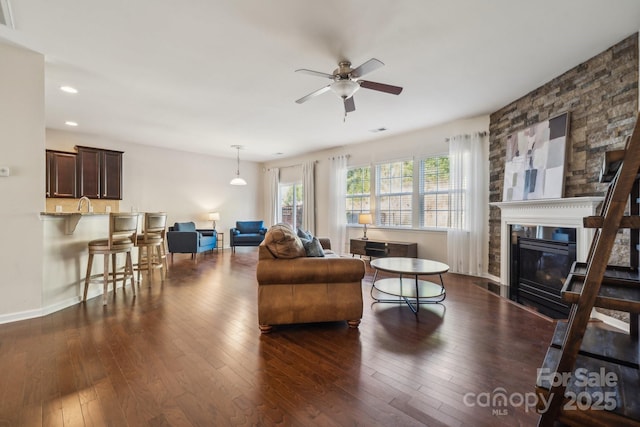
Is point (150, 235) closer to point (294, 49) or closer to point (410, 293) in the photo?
point (294, 49)

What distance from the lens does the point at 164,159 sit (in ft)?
23.1

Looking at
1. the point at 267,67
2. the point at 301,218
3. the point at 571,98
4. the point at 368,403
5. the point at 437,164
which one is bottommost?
the point at 368,403

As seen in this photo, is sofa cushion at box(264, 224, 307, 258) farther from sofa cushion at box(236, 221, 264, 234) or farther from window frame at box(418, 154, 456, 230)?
sofa cushion at box(236, 221, 264, 234)

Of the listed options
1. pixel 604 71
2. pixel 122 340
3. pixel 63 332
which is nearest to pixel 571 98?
pixel 604 71

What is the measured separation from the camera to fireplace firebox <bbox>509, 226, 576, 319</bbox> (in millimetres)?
3148

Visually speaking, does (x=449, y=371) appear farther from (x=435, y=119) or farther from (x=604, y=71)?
(x=435, y=119)

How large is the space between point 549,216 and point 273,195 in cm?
672

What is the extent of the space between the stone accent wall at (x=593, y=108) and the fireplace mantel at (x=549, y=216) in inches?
7.3

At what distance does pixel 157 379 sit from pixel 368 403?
136cm

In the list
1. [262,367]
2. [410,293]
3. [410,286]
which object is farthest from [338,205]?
[262,367]

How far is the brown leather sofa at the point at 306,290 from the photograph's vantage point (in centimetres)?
251

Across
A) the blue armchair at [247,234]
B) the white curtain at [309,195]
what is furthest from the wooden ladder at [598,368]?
the blue armchair at [247,234]

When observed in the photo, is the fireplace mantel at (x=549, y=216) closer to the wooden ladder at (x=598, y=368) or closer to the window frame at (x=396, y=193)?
the window frame at (x=396, y=193)

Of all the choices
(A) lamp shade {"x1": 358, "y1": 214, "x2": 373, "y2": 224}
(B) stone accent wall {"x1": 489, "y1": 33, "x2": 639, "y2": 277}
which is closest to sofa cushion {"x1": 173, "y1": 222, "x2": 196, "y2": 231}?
(A) lamp shade {"x1": 358, "y1": 214, "x2": 373, "y2": 224}
